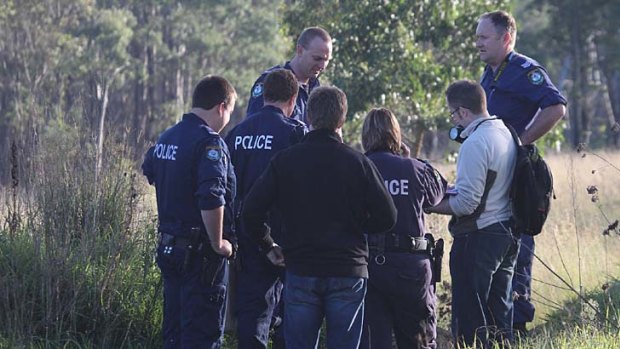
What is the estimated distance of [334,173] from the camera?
544cm

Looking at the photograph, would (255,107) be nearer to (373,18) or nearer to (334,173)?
(334,173)

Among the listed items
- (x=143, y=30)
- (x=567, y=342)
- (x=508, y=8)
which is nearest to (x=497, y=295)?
(x=567, y=342)

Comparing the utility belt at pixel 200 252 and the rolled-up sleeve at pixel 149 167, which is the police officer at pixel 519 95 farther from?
the rolled-up sleeve at pixel 149 167

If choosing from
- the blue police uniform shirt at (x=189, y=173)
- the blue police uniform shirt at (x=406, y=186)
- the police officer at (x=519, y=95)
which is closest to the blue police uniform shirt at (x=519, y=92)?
the police officer at (x=519, y=95)

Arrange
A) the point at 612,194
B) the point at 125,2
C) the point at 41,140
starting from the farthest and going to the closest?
the point at 125,2, the point at 612,194, the point at 41,140

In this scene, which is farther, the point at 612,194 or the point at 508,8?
the point at 508,8

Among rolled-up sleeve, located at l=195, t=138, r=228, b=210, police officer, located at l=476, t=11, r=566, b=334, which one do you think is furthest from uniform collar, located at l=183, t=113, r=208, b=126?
police officer, located at l=476, t=11, r=566, b=334

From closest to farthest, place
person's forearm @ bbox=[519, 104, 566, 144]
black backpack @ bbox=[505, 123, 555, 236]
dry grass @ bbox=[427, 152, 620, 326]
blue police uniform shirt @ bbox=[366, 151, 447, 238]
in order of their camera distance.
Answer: blue police uniform shirt @ bbox=[366, 151, 447, 238] < black backpack @ bbox=[505, 123, 555, 236] < person's forearm @ bbox=[519, 104, 566, 144] < dry grass @ bbox=[427, 152, 620, 326]

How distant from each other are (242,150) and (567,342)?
2318 mm

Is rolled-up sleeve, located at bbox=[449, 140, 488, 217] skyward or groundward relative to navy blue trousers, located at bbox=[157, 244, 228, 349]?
skyward

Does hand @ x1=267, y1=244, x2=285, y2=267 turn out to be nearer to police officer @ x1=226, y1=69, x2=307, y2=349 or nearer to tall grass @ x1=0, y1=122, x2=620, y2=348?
police officer @ x1=226, y1=69, x2=307, y2=349

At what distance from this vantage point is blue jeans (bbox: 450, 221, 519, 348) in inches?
256

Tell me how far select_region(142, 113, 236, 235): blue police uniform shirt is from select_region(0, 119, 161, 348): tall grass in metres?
1.13

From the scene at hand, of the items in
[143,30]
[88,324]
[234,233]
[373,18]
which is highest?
[143,30]
